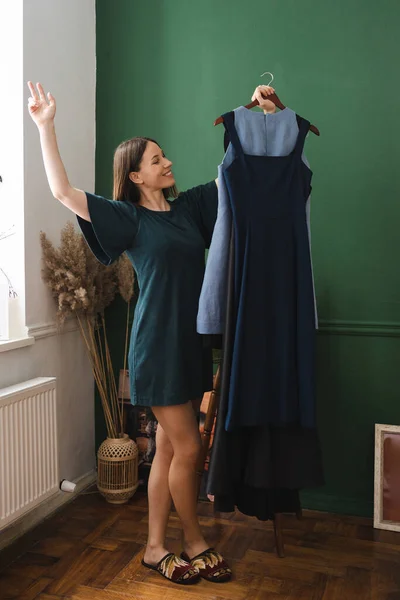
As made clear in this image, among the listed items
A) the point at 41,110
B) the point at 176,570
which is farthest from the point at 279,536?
the point at 41,110

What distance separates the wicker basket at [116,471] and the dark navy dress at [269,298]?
106cm

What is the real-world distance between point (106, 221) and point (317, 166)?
46.0 inches

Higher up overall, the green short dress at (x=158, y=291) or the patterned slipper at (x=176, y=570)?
the green short dress at (x=158, y=291)

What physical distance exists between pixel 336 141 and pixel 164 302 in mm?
1207

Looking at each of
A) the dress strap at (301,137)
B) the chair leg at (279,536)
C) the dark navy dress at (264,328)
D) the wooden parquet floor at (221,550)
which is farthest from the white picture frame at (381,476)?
the dress strap at (301,137)

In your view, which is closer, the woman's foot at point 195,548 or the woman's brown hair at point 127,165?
the woman's brown hair at point 127,165

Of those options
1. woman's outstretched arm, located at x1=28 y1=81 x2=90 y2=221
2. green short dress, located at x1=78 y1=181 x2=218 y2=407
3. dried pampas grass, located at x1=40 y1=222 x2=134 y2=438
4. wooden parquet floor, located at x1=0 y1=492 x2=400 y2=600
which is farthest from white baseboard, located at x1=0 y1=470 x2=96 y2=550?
woman's outstretched arm, located at x1=28 y1=81 x2=90 y2=221

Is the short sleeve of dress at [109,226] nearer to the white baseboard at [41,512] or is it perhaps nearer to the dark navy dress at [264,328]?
the dark navy dress at [264,328]

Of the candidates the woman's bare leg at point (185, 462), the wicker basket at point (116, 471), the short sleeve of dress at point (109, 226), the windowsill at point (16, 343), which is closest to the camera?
the short sleeve of dress at point (109, 226)

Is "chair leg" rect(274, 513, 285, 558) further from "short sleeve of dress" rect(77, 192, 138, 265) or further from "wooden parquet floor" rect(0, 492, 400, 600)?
"short sleeve of dress" rect(77, 192, 138, 265)

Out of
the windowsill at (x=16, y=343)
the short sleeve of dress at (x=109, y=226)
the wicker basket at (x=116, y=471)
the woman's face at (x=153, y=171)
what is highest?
the woman's face at (x=153, y=171)

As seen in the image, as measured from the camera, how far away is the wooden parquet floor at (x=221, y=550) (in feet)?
7.42

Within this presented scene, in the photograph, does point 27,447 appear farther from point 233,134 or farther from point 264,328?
point 233,134

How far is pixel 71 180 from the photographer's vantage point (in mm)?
3111
